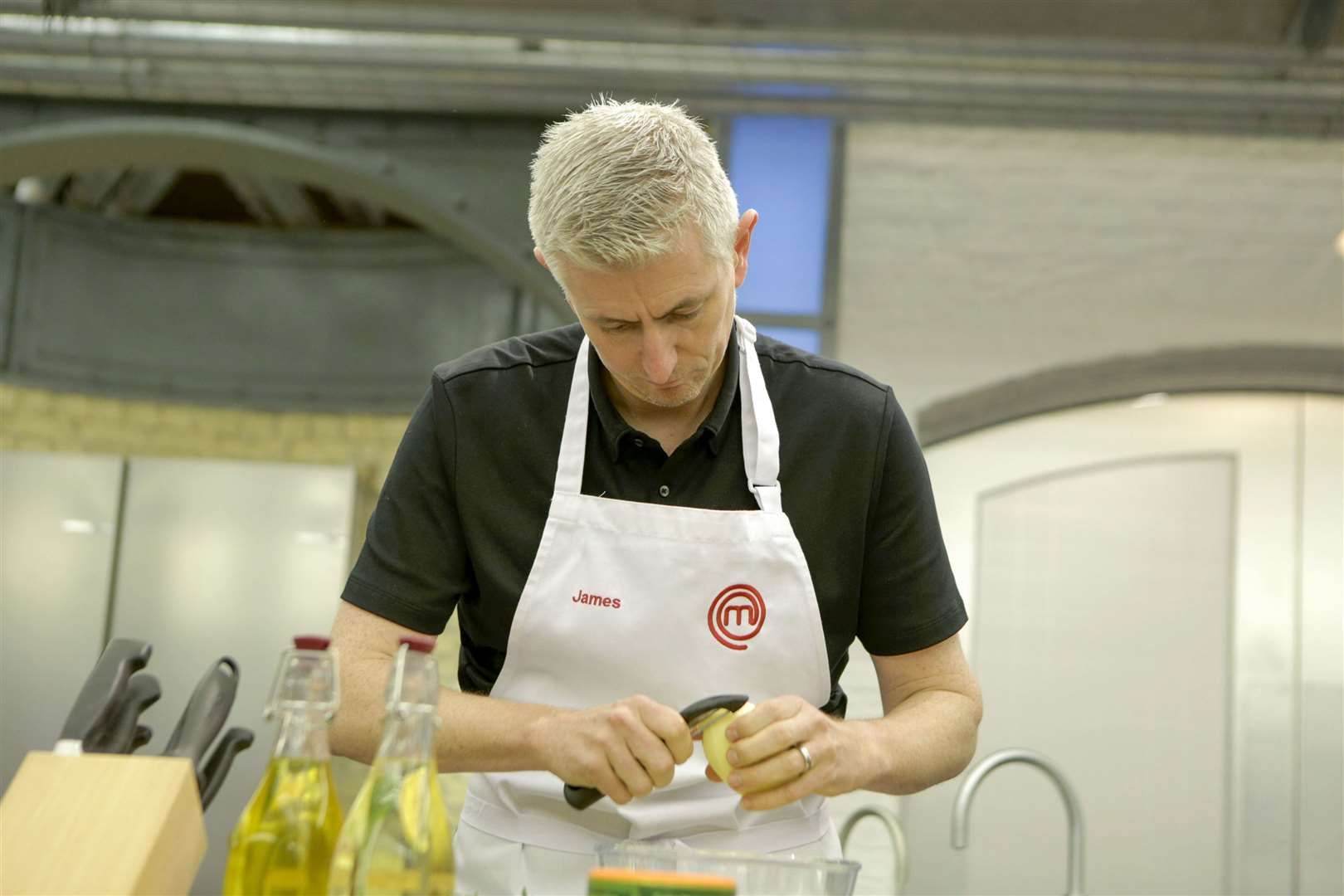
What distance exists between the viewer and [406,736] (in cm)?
89

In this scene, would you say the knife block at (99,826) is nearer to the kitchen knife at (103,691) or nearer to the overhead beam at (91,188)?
the kitchen knife at (103,691)

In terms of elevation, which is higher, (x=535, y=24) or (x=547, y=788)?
(x=535, y=24)

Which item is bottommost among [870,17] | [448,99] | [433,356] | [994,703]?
[994,703]

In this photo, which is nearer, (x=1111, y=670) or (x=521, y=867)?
(x=521, y=867)

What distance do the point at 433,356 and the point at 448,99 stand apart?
2.39 meters

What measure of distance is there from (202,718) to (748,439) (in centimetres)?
74

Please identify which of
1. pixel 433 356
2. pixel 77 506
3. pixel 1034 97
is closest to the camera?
pixel 1034 97

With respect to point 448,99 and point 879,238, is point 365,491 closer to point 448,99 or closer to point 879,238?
point 448,99

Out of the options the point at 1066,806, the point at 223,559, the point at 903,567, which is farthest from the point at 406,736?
the point at 223,559

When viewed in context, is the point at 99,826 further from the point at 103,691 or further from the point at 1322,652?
the point at 1322,652

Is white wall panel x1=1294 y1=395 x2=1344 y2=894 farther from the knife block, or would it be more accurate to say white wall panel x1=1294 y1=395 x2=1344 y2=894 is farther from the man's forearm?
the knife block

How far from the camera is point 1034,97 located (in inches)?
149

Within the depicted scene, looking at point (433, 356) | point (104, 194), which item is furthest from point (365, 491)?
point (104, 194)

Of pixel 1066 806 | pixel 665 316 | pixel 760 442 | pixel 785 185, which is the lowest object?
pixel 1066 806
